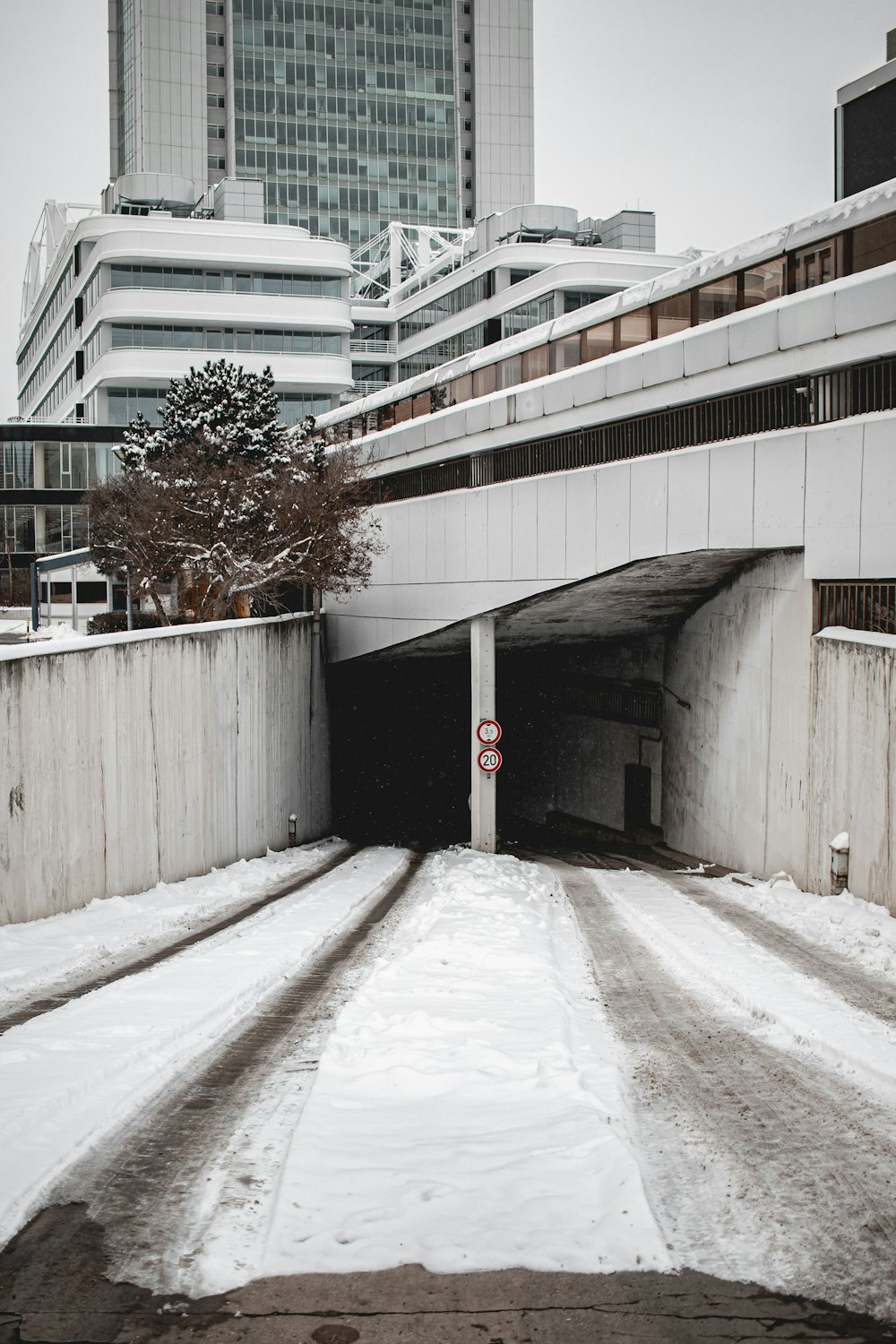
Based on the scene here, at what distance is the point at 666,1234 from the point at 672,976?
550 centimetres

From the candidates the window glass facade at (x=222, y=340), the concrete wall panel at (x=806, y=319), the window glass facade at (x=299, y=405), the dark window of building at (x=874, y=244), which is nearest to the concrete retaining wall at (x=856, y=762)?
the concrete wall panel at (x=806, y=319)

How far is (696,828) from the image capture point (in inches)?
856

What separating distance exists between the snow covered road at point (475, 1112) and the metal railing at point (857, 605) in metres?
4.79

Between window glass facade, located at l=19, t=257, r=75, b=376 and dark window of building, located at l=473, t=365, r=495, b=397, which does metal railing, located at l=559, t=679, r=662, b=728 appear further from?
window glass facade, located at l=19, t=257, r=75, b=376

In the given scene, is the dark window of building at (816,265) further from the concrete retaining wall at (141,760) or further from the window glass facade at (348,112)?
the window glass facade at (348,112)

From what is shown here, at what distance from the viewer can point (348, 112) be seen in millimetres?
126500

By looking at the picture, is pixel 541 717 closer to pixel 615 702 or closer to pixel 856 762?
pixel 615 702

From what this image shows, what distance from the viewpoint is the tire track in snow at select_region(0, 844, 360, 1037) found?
8875 mm

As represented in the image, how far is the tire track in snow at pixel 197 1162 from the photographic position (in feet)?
17.1

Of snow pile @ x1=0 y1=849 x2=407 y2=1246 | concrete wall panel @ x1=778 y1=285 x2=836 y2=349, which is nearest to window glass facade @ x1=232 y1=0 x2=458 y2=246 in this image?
concrete wall panel @ x1=778 y1=285 x2=836 y2=349

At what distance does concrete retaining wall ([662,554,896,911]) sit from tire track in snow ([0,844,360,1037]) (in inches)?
297

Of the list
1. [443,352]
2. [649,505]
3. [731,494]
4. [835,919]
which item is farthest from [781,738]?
[443,352]

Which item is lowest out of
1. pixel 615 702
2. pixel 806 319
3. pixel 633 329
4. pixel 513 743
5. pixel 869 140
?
pixel 513 743

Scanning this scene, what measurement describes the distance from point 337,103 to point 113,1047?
13716 centimetres
